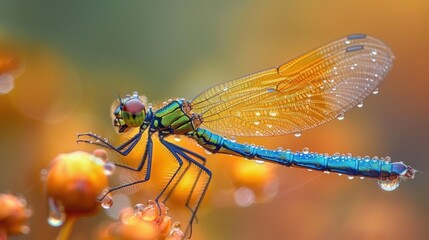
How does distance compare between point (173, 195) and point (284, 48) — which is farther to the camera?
point (284, 48)

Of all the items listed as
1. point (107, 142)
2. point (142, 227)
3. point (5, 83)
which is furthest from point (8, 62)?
point (142, 227)

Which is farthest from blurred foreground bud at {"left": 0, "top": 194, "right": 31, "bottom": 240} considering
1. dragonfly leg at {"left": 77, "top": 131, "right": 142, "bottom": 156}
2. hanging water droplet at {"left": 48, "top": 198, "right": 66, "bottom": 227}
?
dragonfly leg at {"left": 77, "top": 131, "right": 142, "bottom": 156}

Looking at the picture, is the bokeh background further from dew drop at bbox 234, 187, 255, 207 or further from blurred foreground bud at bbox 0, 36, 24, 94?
blurred foreground bud at bbox 0, 36, 24, 94

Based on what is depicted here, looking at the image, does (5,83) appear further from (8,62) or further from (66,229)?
A: (66,229)

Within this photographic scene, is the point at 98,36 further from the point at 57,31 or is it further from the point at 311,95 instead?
the point at 311,95

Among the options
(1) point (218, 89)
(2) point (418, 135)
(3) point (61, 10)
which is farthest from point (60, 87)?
(2) point (418, 135)

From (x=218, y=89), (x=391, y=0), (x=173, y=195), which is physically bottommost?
(x=173, y=195)

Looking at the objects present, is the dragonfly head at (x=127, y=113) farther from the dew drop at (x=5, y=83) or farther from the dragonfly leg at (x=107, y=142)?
the dew drop at (x=5, y=83)

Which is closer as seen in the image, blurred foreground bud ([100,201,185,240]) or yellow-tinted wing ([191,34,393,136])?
blurred foreground bud ([100,201,185,240])
